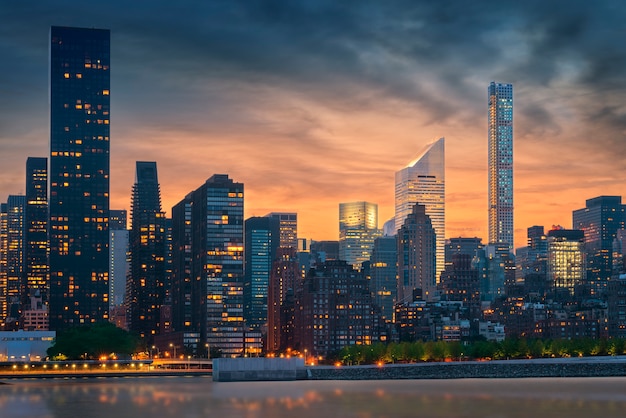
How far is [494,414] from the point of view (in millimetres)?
115062

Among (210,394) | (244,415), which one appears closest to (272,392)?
(210,394)

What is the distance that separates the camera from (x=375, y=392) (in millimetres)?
166000

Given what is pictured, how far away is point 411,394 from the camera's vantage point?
520 feet

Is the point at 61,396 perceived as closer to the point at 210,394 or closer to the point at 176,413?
the point at 210,394

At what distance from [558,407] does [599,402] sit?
28.0 ft

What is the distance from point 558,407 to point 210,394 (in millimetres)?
56282

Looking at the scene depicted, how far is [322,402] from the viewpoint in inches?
5512

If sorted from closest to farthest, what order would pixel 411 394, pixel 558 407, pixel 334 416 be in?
pixel 334 416 → pixel 558 407 → pixel 411 394

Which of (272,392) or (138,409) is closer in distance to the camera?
(138,409)

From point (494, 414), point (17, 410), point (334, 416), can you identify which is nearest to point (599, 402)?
point (494, 414)

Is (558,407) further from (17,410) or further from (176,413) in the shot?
(17,410)

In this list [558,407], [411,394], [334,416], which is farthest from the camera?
[411,394]

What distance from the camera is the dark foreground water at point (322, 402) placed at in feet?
392

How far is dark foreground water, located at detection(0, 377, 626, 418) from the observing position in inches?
4700
